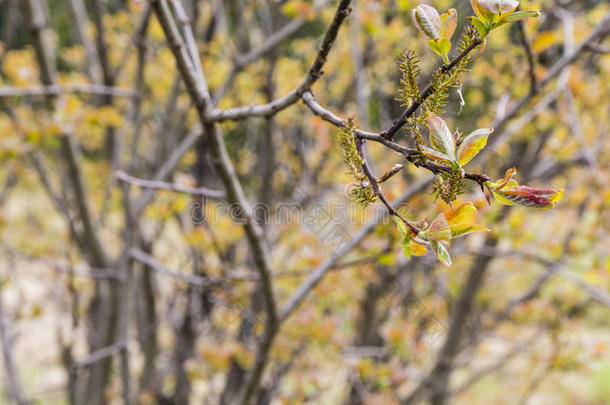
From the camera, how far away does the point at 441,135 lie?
40 centimetres

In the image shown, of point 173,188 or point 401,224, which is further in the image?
point 173,188

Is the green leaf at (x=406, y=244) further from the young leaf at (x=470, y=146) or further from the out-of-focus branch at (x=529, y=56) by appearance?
the out-of-focus branch at (x=529, y=56)

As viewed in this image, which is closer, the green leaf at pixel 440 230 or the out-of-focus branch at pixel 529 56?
the green leaf at pixel 440 230

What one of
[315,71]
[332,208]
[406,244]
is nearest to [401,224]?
[406,244]

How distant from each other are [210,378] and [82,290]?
219 cm

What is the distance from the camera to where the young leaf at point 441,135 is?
0.40m

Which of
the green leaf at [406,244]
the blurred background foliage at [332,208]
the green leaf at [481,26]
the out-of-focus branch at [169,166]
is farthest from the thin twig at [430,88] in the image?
the out-of-focus branch at [169,166]

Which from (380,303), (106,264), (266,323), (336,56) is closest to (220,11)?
(336,56)

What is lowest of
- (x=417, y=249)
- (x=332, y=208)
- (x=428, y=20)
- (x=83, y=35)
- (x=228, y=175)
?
(x=332, y=208)

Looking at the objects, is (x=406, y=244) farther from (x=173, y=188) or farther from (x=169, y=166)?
(x=169, y=166)

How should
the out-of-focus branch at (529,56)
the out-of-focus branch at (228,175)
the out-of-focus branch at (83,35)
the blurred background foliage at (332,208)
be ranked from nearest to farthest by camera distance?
the out-of-focus branch at (228,175), the out-of-focus branch at (529,56), the blurred background foliage at (332,208), the out-of-focus branch at (83,35)

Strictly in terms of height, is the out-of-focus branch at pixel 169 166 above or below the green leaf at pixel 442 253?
above

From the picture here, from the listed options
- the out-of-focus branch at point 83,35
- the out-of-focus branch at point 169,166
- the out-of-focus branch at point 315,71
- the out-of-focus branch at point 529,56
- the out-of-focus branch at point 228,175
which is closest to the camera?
the out-of-focus branch at point 315,71

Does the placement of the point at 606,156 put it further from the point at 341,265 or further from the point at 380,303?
the point at 341,265
